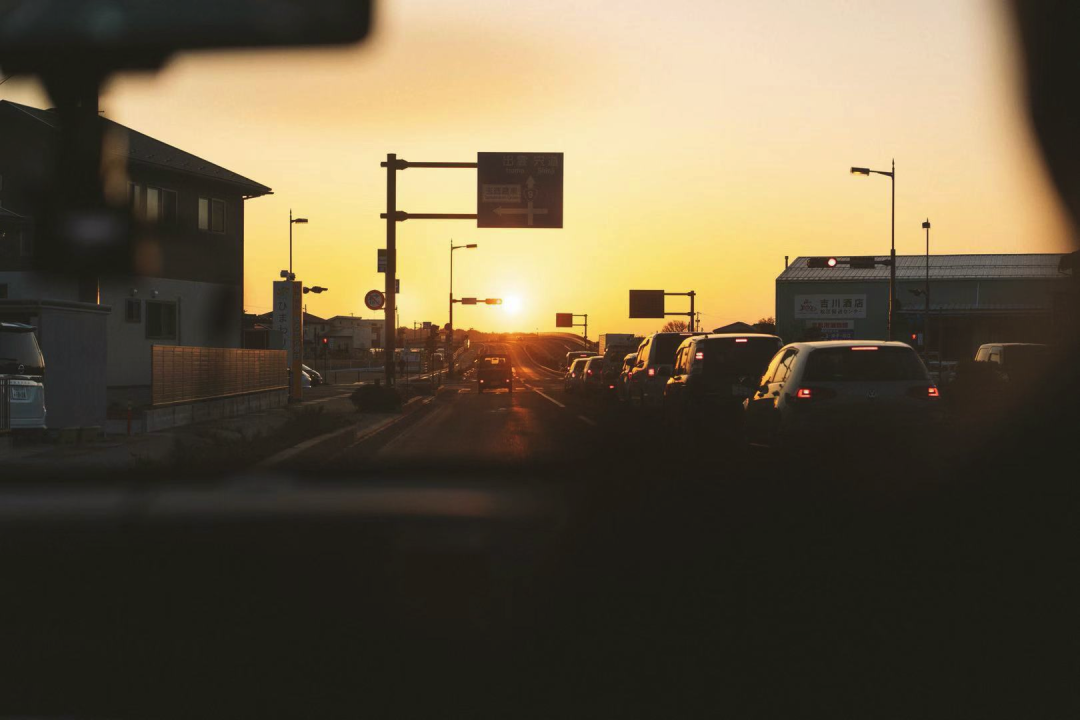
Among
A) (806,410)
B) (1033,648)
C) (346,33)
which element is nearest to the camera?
(346,33)

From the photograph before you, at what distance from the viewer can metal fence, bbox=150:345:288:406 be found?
23.8m

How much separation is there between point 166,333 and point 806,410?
3311cm

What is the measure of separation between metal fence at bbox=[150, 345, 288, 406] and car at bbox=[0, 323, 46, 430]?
146 inches

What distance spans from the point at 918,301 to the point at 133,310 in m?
65.6

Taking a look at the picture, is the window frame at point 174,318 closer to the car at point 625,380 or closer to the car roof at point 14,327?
the car at point 625,380

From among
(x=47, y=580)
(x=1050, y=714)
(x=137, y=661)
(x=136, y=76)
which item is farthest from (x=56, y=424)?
(x=1050, y=714)

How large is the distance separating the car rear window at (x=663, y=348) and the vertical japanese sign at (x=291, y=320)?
1352 cm

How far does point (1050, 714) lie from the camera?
4551mm

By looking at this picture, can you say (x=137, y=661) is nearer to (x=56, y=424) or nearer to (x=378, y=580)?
(x=378, y=580)

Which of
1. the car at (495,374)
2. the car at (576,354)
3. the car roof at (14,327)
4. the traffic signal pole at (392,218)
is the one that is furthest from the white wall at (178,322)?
the car at (576,354)

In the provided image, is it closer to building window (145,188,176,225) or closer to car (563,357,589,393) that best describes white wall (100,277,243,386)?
building window (145,188,176,225)

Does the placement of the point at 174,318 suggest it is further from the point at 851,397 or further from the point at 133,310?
the point at 851,397

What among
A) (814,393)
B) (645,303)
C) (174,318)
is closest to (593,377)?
(174,318)

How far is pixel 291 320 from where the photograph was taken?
125ft
